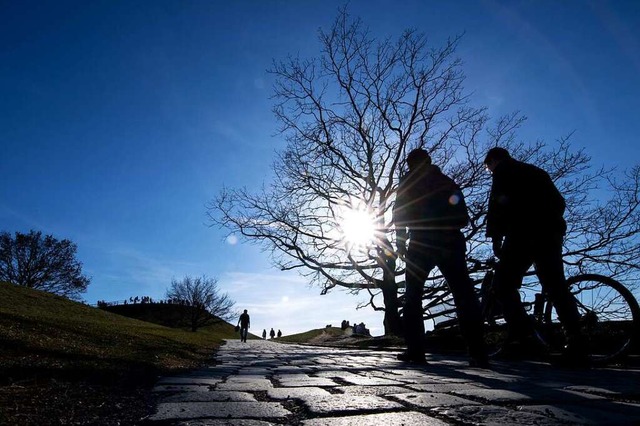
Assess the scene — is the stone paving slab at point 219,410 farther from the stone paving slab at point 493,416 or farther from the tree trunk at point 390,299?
the tree trunk at point 390,299

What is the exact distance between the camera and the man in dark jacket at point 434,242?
15.2 feet

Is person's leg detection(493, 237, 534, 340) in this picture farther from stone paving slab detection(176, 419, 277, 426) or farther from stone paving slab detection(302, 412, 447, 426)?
stone paving slab detection(176, 419, 277, 426)

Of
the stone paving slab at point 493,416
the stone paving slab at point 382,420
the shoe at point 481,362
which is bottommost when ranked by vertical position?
the stone paving slab at point 382,420

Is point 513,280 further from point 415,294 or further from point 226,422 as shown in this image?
point 226,422

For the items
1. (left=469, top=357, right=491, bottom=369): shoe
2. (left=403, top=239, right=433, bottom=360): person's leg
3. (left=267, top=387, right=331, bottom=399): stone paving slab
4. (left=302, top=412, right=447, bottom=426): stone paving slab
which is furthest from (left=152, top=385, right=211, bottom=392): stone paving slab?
(left=469, top=357, right=491, bottom=369): shoe

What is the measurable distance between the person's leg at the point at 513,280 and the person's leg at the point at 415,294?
0.82 m

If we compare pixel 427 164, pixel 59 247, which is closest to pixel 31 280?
pixel 59 247

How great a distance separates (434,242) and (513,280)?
3.13ft

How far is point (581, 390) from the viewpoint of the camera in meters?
2.75

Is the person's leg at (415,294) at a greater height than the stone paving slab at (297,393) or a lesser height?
greater

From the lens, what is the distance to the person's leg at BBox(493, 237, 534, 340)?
14.1 feet

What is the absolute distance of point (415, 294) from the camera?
5.11 metres

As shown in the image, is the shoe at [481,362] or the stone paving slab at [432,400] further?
the shoe at [481,362]

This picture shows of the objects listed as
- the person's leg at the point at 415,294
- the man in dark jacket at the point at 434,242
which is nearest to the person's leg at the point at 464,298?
the man in dark jacket at the point at 434,242
